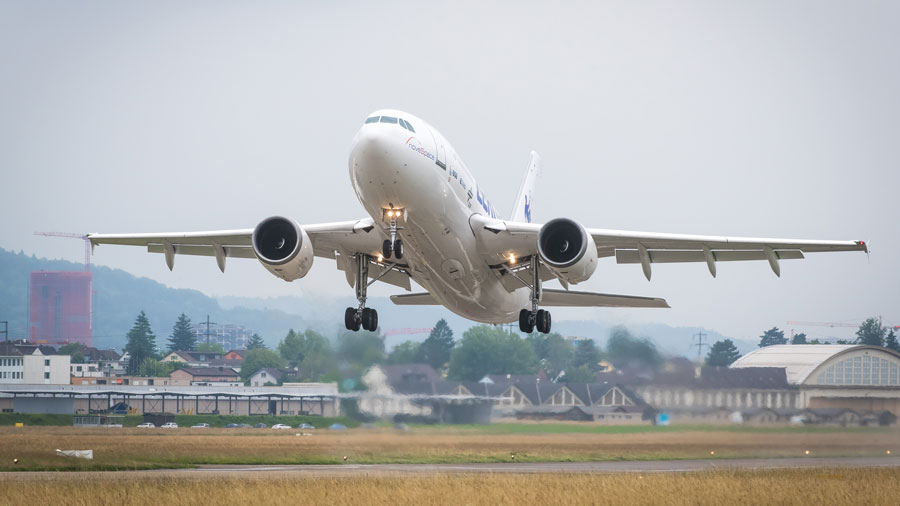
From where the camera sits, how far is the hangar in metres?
38.0

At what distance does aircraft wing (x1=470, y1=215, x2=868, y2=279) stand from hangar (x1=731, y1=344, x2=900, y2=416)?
29.1 feet

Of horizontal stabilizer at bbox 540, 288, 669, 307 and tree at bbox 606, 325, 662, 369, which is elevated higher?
horizontal stabilizer at bbox 540, 288, 669, 307

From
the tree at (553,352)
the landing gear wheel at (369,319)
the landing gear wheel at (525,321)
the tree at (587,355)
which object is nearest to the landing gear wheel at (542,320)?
the landing gear wheel at (525,321)

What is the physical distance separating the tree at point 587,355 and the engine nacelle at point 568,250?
1269 cm

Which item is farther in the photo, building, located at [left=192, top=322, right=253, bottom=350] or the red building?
the red building

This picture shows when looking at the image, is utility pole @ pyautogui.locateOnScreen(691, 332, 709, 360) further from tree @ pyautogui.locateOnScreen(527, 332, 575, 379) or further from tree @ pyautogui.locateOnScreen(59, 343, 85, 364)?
tree @ pyautogui.locateOnScreen(59, 343, 85, 364)

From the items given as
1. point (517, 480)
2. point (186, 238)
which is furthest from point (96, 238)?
point (517, 480)

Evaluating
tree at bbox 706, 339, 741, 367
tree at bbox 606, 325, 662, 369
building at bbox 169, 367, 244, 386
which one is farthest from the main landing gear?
building at bbox 169, 367, 244, 386

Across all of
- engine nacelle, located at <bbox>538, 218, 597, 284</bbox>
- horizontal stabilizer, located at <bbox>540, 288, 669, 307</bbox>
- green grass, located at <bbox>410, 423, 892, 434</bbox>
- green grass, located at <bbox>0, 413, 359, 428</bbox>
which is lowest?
green grass, located at <bbox>0, 413, 359, 428</bbox>

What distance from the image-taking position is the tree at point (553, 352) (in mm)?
41906

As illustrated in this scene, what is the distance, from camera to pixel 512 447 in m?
36.8

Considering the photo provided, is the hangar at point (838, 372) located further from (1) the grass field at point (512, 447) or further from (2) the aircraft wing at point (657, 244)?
→ (2) the aircraft wing at point (657, 244)

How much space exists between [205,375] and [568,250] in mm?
49045

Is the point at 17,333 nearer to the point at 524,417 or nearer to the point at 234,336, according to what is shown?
the point at 234,336
